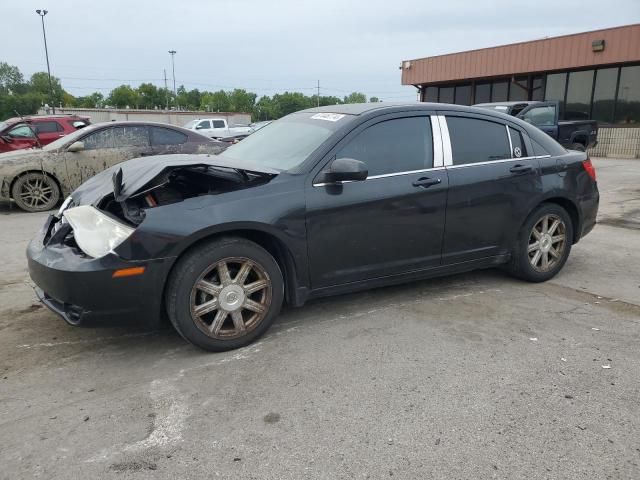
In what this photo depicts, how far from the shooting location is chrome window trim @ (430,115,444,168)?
163 inches

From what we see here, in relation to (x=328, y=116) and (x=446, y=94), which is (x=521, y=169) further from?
(x=446, y=94)

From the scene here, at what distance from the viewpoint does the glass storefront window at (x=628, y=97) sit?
20.4 m

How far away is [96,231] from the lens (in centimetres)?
329

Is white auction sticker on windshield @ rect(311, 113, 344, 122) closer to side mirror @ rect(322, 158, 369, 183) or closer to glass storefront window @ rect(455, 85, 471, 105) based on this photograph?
side mirror @ rect(322, 158, 369, 183)

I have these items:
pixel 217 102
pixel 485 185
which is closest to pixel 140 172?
pixel 485 185

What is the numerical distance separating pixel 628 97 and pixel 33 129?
21059mm

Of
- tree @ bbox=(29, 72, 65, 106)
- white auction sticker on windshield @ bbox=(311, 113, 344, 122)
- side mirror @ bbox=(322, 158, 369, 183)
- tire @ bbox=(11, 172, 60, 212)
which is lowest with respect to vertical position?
tire @ bbox=(11, 172, 60, 212)

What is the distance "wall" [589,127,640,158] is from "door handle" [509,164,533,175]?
54.9 feet

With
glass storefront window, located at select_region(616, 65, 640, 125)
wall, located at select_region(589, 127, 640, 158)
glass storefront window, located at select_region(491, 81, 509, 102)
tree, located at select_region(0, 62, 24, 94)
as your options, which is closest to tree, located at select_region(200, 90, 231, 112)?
tree, located at select_region(0, 62, 24, 94)

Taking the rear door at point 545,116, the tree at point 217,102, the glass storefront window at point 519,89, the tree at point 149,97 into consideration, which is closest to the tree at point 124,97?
the tree at point 149,97

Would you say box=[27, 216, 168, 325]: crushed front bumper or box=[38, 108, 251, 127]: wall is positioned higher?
box=[38, 108, 251, 127]: wall

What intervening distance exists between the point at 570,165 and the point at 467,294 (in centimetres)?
160

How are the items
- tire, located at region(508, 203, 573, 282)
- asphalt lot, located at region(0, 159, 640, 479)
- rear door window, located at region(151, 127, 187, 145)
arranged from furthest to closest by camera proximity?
rear door window, located at region(151, 127, 187, 145)
tire, located at region(508, 203, 573, 282)
asphalt lot, located at region(0, 159, 640, 479)

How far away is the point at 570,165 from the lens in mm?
4855
